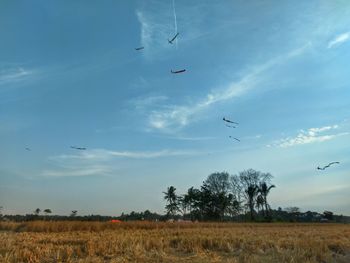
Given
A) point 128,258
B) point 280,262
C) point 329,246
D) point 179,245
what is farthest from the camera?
point 329,246

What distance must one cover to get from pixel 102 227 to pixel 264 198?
230 ft

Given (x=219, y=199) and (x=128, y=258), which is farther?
(x=219, y=199)

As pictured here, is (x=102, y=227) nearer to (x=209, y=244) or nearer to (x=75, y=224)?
(x=75, y=224)

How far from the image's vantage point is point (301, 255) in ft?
29.4

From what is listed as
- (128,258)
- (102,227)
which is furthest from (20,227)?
(128,258)

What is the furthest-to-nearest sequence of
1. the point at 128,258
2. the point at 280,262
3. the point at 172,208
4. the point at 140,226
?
1. the point at 172,208
2. the point at 140,226
3. the point at 128,258
4. the point at 280,262

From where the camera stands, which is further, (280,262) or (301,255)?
(301,255)

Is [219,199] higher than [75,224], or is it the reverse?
[219,199]

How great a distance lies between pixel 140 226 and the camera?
30.8 meters

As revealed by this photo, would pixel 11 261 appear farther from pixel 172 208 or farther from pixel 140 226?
pixel 172 208

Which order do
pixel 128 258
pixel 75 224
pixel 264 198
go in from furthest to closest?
pixel 264 198, pixel 75 224, pixel 128 258

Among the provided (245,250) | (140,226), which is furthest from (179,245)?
(140,226)

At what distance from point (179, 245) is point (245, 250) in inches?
92.2

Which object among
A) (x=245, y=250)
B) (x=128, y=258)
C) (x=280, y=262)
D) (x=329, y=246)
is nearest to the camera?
(x=280, y=262)
